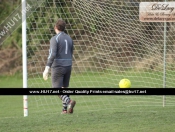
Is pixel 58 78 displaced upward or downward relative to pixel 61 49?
downward

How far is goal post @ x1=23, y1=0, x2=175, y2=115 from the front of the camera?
10.6m

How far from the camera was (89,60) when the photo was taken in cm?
1488

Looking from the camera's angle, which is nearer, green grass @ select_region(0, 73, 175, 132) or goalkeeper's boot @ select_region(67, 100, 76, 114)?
green grass @ select_region(0, 73, 175, 132)

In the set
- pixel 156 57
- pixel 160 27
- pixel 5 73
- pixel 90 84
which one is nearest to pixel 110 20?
pixel 156 57

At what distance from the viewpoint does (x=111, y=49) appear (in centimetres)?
1405

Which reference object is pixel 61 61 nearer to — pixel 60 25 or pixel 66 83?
pixel 66 83

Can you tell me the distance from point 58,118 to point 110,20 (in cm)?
350

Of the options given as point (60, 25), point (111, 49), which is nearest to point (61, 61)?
point (60, 25)

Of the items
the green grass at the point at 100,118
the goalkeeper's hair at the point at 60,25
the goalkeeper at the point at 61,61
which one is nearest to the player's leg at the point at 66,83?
the goalkeeper at the point at 61,61

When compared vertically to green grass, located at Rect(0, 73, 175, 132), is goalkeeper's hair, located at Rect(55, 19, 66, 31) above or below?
above

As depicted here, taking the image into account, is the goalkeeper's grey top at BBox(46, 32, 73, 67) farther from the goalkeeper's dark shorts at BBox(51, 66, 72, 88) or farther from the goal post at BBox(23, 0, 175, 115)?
the goal post at BBox(23, 0, 175, 115)

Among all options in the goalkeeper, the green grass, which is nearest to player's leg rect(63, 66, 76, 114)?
the goalkeeper

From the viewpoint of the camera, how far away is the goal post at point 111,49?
10648 mm

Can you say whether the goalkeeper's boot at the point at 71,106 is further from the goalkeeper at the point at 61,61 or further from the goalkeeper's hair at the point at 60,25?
the goalkeeper's hair at the point at 60,25
